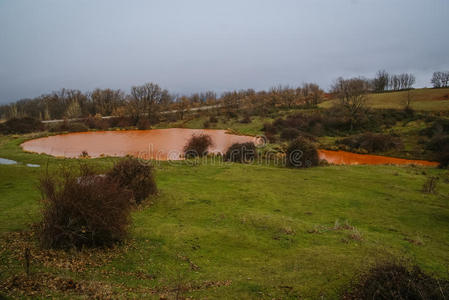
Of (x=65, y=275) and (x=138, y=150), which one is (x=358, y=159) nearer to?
(x=138, y=150)

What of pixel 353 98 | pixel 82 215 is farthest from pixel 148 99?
pixel 82 215

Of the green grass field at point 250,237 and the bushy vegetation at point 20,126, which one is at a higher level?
the bushy vegetation at point 20,126

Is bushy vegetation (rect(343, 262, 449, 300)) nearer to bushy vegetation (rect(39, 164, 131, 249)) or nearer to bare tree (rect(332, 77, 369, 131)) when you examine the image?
bushy vegetation (rect(39, 164, 131, 249))

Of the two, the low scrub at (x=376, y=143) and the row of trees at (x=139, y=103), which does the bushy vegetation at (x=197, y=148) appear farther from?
the row of trees at (x=139, y=103)

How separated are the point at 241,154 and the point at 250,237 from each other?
15895mm

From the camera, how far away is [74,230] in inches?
247

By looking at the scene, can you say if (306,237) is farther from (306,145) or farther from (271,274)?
(306,145)

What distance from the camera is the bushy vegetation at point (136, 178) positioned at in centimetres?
1114

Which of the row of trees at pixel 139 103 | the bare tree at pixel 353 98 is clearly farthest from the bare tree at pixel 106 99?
the bare tree at pixel 353 98

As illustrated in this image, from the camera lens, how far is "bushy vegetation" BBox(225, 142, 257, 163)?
922 inches

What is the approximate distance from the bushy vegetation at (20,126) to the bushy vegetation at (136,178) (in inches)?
1876

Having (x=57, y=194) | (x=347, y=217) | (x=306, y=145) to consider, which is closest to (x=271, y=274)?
(x=57, y=194)

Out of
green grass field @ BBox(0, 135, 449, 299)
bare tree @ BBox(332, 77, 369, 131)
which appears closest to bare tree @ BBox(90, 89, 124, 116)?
bare tree @ BBox(332, 77, 369, 131)

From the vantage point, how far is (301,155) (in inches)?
809
